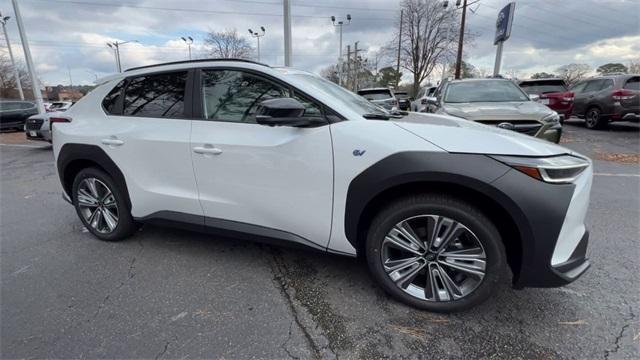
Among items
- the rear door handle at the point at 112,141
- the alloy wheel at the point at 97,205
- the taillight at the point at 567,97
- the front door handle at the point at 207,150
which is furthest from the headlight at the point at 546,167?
the taillight at the point at 567,97

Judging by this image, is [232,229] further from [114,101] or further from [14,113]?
[14,113]

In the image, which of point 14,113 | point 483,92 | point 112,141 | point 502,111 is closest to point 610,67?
point 483,92

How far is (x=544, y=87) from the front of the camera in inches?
519

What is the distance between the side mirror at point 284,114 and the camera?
87.8 inches

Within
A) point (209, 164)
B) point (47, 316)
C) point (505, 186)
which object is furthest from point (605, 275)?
point (47, 316)

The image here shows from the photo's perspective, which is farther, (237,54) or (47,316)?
(237,54)

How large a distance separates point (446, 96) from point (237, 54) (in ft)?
93.6

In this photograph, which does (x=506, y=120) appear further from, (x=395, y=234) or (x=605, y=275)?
(x=395, y=234)

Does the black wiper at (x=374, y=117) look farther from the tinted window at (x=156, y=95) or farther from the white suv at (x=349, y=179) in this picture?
the tinted window at (x=156, y=95)

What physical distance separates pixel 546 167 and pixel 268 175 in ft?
5.63

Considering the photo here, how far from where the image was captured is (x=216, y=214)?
2840 mm

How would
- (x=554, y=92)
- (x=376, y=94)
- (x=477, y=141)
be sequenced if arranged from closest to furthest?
(x=477, y=141)
(x=554, y=92)
(x=376, y=94)

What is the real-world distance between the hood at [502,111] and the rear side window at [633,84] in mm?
7046

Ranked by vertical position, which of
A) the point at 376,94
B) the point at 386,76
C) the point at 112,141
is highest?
the point at 386,76
